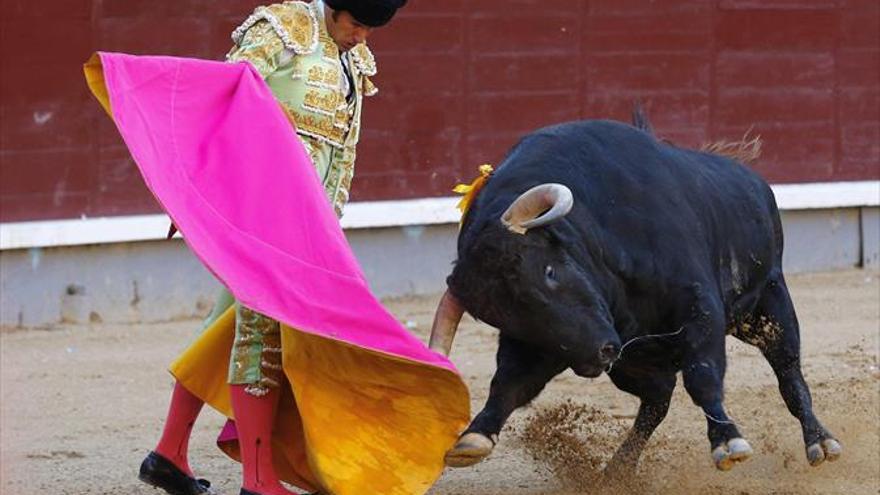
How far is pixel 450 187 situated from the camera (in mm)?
7945

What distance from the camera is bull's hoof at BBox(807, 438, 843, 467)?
15.1 ft

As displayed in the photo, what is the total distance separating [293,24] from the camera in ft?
12.9

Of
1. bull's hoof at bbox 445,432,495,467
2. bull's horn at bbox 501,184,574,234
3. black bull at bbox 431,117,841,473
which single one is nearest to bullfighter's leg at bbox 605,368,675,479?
black bull at bbox 431,117,841,473

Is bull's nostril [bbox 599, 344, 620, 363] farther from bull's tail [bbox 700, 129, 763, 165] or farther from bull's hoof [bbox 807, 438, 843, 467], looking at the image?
bull's tail [bbox 700, 129, 763, 165]

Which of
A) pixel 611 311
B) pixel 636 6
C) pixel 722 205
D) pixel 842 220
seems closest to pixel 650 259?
pixel 611 311

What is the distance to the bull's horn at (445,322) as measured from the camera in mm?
3965

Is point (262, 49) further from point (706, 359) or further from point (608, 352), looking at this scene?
point (706, 359)

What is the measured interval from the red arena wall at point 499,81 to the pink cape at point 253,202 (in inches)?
126

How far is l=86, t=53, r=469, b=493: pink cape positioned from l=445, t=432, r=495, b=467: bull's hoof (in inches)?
1.7

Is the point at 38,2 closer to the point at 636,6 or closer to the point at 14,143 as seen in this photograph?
the point at 14,143

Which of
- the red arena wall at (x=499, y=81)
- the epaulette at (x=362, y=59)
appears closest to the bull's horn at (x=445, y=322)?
the epaulette at (x=362, y=59)

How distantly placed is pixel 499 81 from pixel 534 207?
13.9 ft

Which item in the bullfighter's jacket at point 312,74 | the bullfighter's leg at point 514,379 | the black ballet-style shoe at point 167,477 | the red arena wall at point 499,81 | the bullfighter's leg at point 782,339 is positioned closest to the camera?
the bullfighter's jacket at point 312,74

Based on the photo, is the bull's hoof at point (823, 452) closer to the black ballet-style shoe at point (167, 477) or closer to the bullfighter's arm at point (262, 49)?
Result: the black ballet-style shoe at point (167, 477)
